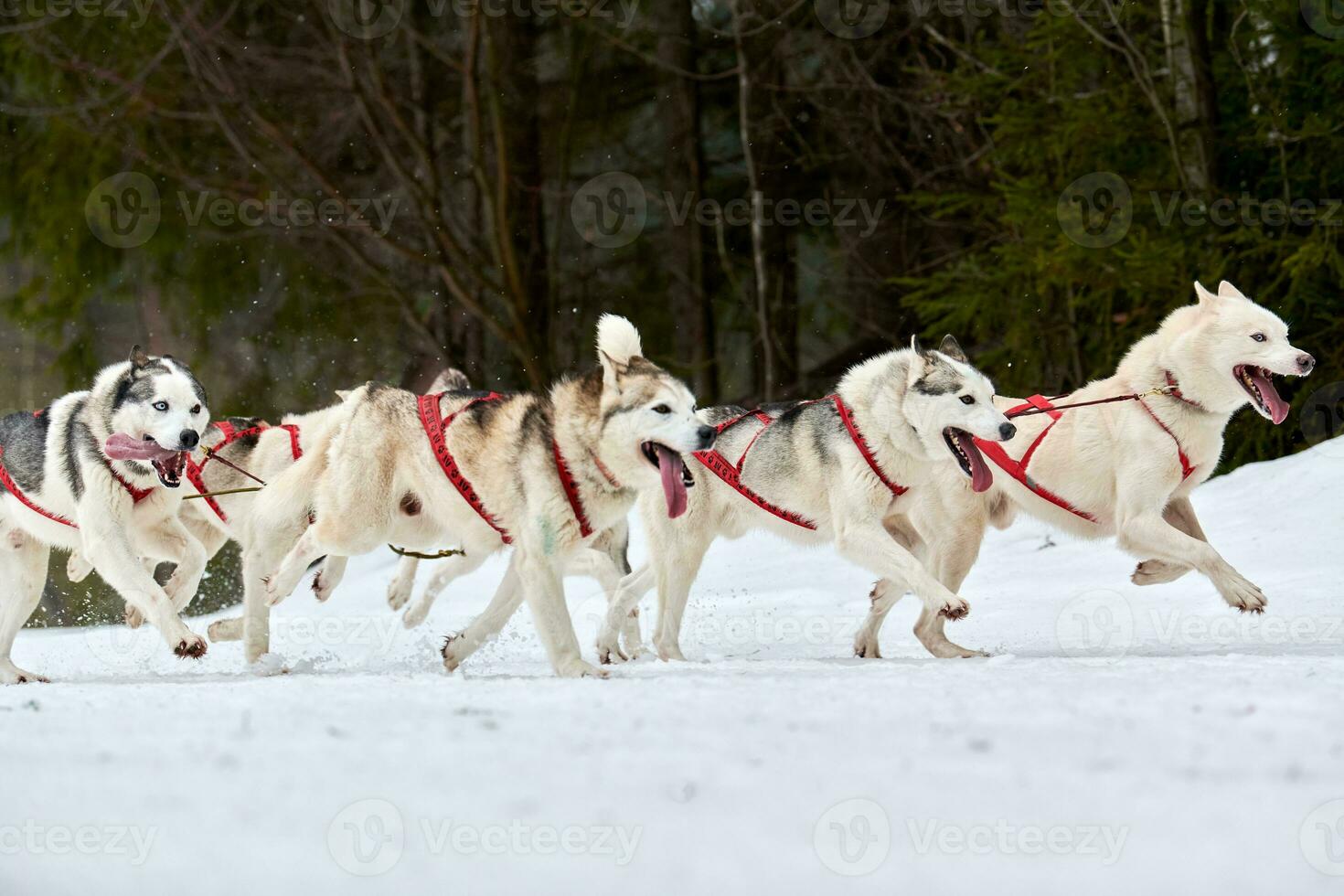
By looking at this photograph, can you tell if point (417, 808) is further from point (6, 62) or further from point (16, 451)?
point (6, 62)

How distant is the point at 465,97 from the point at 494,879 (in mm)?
13892

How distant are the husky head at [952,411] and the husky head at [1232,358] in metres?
0.99

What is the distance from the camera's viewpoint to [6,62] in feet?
53.9

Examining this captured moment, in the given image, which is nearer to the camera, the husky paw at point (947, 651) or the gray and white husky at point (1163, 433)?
the gray and white husky at point (1163, 433)

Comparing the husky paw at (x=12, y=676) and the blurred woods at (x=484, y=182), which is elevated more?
the blurred woods at (x=484, y=182)

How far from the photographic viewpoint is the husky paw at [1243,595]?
18.7ft

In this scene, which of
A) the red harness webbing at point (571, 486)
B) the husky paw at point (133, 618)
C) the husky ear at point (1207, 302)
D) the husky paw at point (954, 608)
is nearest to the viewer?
the red harness webbing at point (571, 486)

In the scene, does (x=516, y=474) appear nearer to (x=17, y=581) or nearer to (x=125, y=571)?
(x=125, y=571)

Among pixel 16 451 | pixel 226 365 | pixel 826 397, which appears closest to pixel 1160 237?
pixel 826 397
